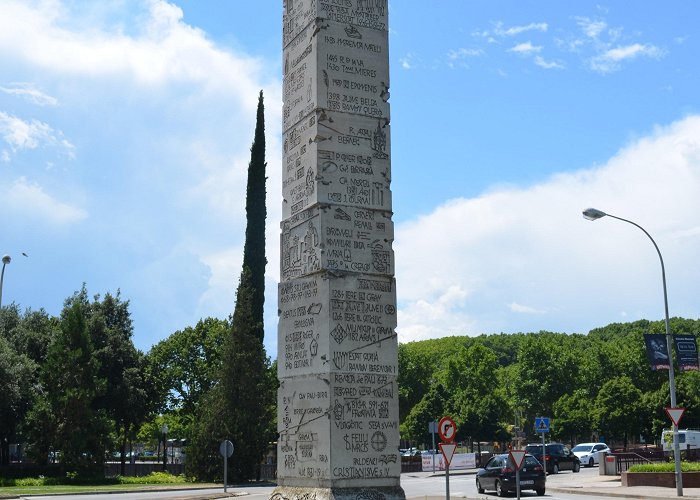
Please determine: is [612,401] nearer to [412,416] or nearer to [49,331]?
[412,416]

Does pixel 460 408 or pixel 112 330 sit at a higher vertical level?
pixel 112 330

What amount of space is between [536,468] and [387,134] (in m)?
19.8

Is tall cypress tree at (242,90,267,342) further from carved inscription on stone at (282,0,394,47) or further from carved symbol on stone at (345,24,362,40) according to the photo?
carved symbol on stone at (345,24,362,40)

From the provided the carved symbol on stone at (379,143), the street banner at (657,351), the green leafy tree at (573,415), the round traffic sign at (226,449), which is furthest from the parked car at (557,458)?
the carved symbol on stone at (379,143)

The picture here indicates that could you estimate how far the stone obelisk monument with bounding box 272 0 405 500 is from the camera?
43.4ft

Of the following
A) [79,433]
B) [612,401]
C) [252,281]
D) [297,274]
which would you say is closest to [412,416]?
[612,401]

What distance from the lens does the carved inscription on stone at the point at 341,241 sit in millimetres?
13695

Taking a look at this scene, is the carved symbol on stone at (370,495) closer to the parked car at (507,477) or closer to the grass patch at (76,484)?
the parked car at (507,477)

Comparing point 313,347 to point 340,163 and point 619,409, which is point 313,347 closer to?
point 340,163

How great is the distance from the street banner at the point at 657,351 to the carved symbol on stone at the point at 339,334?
60.4 feet

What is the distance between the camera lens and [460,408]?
243 ft

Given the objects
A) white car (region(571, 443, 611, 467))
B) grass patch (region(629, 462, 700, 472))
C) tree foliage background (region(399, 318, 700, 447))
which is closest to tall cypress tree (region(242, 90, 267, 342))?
grass patch (region(629, 462, 700, 472))

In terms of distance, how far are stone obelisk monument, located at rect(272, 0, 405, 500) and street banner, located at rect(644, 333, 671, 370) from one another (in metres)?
17.5

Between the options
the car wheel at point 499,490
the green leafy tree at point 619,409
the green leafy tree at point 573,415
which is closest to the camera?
the car wheel at point 499,490
